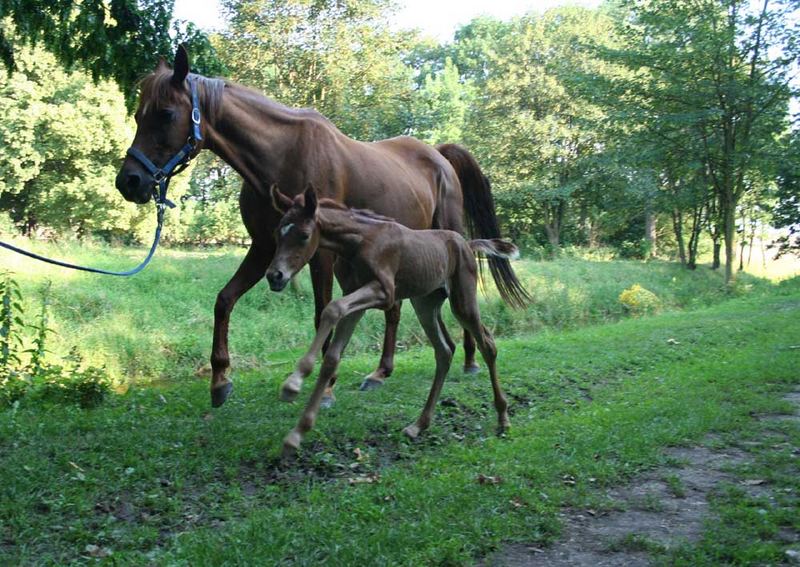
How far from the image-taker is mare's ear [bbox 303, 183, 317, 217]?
501cm

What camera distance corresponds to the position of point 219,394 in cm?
654

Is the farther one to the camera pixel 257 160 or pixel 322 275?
pixel 322 275

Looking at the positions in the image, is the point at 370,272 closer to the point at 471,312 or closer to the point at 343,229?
the point at 343,229

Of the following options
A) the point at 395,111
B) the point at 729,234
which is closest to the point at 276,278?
the point at 395,111

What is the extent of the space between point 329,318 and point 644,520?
2.43 metres

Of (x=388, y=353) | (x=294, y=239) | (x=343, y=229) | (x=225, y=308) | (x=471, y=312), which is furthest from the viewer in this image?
(x=388, y=353)

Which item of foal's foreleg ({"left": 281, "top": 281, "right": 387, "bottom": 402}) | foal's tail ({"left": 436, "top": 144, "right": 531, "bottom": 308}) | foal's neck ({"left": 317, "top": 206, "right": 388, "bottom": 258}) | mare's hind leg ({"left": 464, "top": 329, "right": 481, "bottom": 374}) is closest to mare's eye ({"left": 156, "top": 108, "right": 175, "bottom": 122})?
foal's neck ({"left": 317, "top": 206, "right": 388, "bottom": 258})

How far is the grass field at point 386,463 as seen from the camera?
3.88m

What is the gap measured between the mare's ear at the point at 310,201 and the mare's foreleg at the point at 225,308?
1.48m

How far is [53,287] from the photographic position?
51.4 ft

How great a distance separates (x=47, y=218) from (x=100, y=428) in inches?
967

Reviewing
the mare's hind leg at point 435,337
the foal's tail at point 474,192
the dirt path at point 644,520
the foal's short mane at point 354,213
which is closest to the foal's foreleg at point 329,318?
the foal's short mane at point 354,213

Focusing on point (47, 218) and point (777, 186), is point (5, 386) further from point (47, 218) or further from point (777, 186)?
point (777, 186)

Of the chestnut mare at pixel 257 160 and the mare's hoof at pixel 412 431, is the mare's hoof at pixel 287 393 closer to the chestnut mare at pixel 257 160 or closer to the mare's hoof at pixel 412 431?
the mare's hoof at pixel 412 431
